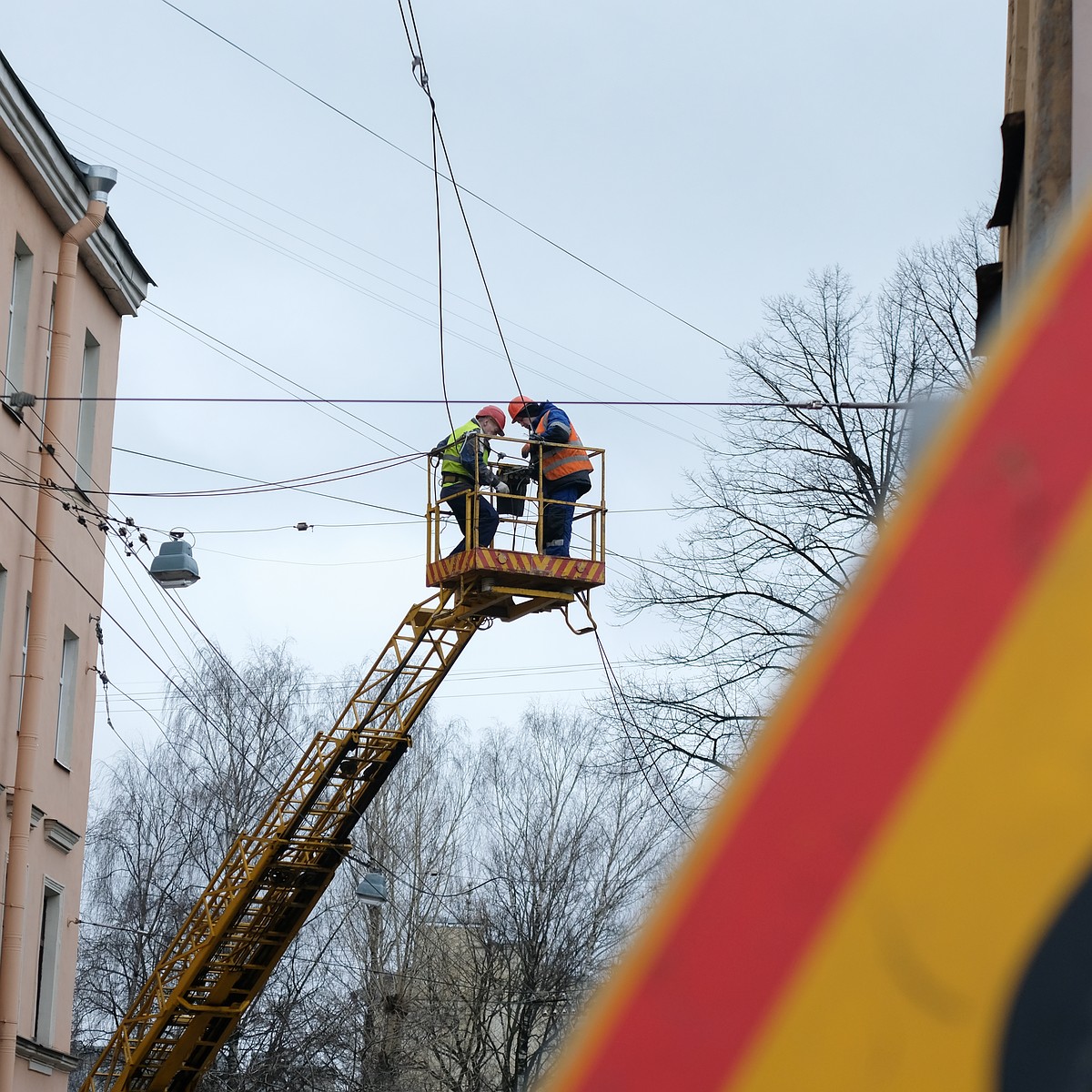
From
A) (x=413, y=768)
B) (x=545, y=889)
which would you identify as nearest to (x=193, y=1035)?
(x=545, y=889)

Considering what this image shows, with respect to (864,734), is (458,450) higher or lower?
higher

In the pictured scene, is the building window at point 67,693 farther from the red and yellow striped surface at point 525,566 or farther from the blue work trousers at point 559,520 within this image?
the blue work trousers at point 559,520

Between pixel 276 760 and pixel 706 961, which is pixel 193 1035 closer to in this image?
pixel 706 961

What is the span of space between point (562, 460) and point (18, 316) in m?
5.50

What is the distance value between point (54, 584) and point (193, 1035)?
4.72m

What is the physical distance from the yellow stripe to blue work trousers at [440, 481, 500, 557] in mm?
14155

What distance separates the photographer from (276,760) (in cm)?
3925

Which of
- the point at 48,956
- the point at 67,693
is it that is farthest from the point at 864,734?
the point at 48,956

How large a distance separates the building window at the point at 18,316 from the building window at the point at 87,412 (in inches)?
74.8

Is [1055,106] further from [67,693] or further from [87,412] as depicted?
[87,412]

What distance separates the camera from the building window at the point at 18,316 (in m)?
15.5

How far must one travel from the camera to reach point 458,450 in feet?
49.6

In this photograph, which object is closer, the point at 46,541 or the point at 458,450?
the point at 458,450

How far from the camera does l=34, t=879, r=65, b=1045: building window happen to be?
1714cm
